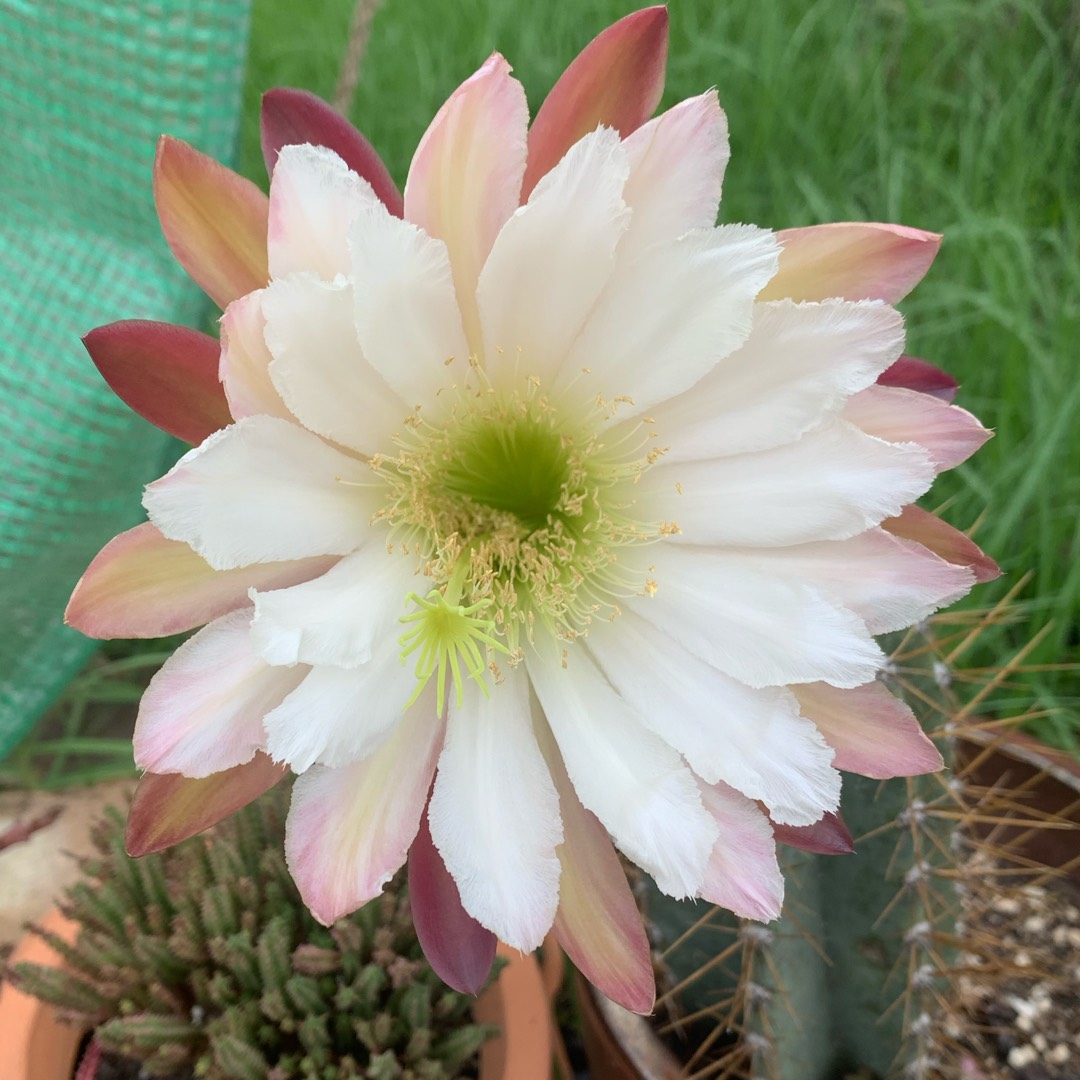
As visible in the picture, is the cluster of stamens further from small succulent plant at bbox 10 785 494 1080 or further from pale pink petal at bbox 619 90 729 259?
small succulent plant at bbox 10 785 494 1080

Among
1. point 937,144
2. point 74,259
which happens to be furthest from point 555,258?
point 937,144

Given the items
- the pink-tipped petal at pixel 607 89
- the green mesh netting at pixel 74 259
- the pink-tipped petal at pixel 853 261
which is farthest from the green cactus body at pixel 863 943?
the green mesh netting at pixel 74 259

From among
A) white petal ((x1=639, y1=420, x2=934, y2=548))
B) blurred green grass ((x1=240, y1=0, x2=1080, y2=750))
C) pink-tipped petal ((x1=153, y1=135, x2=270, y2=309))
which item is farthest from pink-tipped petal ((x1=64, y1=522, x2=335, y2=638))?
blurred green grass ((x1=240, y1=0, x2=1080, y2=750))

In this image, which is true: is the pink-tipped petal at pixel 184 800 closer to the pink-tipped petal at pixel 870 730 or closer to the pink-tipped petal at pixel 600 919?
the pink-tipped petal at pixel 600 919

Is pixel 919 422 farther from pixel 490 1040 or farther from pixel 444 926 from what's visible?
pixel 490 1040

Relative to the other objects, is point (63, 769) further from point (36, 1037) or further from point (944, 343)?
point (944, 343)

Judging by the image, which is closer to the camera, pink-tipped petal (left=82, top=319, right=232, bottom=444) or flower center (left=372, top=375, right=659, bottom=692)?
pink-tipped petal (left=82, top=319, right=232, bottom=444)

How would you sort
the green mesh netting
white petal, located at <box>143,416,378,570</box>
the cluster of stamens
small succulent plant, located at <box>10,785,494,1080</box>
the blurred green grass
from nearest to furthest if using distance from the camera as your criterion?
white petal, located at <box>143,416,378,570</box>
the cluster of stamens
small succulent plant, located at <box>10,785,494,1080</box>
the green mesh netting
the blurred green grass
